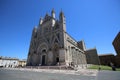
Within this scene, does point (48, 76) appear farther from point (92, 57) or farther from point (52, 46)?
point (92, 57)

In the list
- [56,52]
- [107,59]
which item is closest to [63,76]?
[56,52]

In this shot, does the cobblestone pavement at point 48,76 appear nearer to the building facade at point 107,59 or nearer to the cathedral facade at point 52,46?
the cathedral facade at point 52,46

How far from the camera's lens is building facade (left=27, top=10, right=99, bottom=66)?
2319cm

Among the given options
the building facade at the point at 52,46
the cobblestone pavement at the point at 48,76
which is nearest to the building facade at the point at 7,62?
the building facade at the point at 52,46

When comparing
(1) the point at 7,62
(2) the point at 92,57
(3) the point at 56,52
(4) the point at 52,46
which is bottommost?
(1) the point at 7,62

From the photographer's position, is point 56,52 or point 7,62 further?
point 7,62

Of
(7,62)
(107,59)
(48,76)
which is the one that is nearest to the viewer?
(48,76)

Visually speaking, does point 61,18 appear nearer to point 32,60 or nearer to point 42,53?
point 42,53

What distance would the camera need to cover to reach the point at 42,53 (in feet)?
93.0

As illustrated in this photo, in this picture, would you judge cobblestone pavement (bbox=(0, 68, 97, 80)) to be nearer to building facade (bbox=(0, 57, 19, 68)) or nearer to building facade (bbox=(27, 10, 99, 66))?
building facade (bbox=(27, 10, 99, 66))

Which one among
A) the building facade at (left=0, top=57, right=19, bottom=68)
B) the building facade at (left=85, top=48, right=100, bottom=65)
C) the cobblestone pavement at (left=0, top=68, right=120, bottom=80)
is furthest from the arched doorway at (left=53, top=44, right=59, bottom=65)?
the building facade at (left=0, top=57, right=19, bottom=68)

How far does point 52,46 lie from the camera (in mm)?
25906

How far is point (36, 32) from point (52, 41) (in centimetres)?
1317

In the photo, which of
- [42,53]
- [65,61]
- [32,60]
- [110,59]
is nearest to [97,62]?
[110,59]
